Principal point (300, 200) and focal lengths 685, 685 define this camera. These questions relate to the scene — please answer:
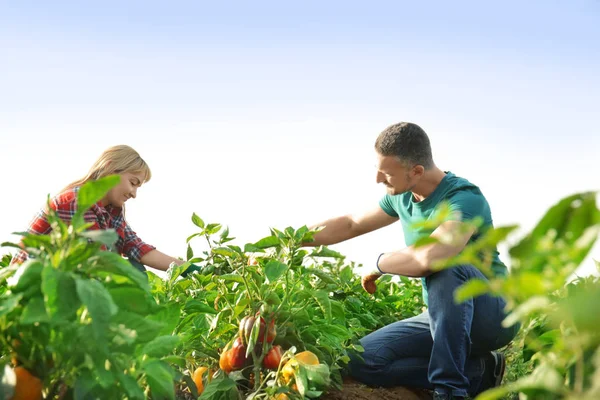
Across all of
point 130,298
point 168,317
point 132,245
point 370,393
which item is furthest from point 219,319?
point 132,245

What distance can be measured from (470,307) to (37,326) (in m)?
2.46

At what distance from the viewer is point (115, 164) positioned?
15.3 feet

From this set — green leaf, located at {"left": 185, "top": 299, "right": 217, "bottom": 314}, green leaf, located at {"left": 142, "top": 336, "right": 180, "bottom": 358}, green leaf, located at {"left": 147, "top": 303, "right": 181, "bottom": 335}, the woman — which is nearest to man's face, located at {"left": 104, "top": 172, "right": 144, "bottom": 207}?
the woman

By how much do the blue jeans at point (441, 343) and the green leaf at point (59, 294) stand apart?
2.34 metres

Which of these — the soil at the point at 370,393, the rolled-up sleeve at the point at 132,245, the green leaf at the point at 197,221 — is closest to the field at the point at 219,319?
the green leaf at the point at 197,221

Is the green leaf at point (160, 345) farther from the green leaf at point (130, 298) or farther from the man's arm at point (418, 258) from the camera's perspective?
the man's arm at point (418, 258)

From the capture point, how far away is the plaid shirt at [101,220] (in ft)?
13.9

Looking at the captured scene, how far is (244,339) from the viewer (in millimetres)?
2371

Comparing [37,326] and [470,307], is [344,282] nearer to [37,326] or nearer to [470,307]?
[470,307]

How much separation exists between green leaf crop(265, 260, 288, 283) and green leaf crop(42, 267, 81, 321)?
1.14 m

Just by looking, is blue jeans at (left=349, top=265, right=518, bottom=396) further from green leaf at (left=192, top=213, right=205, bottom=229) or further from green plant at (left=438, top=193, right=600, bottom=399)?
green plant at (left=438, top=193, right=600, bottom=399)

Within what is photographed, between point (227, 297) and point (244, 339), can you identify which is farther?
point (227, 297)

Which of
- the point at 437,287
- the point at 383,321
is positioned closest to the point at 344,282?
the point at 437,287

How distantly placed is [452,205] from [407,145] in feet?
1.41
